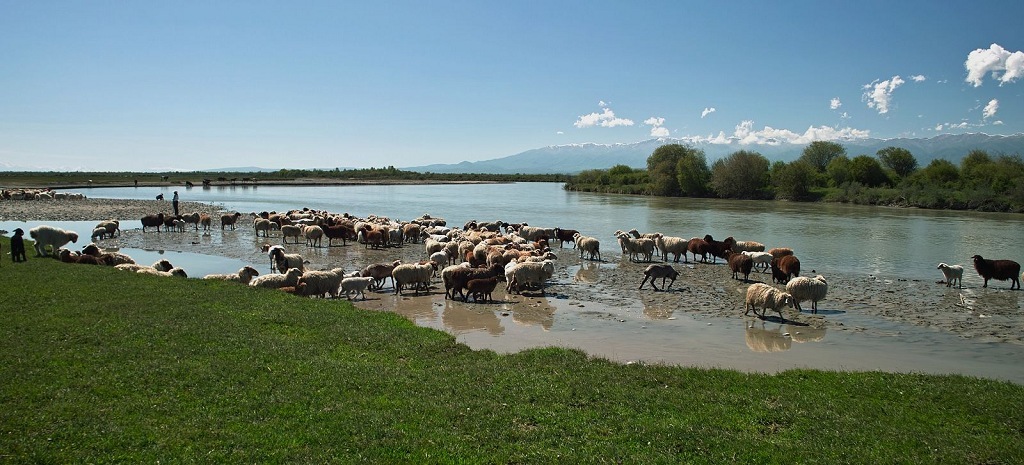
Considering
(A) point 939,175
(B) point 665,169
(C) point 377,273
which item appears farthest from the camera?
(B) point 665,169

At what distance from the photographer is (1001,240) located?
3453 centimetres

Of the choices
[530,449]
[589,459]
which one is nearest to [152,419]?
[530,449]

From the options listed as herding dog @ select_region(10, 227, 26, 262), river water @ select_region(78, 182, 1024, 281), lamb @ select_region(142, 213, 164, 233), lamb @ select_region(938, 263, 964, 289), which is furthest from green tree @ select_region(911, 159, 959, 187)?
herding dog @ select_region(10, 227, 26, 262)

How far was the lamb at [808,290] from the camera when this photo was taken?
15766 millimetres

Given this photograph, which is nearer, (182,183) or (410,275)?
(410,275)

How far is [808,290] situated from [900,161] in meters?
94.8

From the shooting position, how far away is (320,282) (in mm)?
16625

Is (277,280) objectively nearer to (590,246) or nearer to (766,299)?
(766,299)

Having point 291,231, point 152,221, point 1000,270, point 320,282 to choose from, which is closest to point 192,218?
point 152,221

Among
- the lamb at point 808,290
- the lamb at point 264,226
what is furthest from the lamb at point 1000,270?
the lamb at point 264,226

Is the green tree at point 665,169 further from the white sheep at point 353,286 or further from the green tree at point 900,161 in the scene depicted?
the white sheep at point 353,286

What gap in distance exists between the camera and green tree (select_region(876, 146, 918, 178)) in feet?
304

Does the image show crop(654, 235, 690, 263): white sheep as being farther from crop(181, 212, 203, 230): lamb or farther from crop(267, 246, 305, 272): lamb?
crop(181, 212, 203, 230): lamb

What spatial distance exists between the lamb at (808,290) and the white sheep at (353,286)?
11.8 meters
